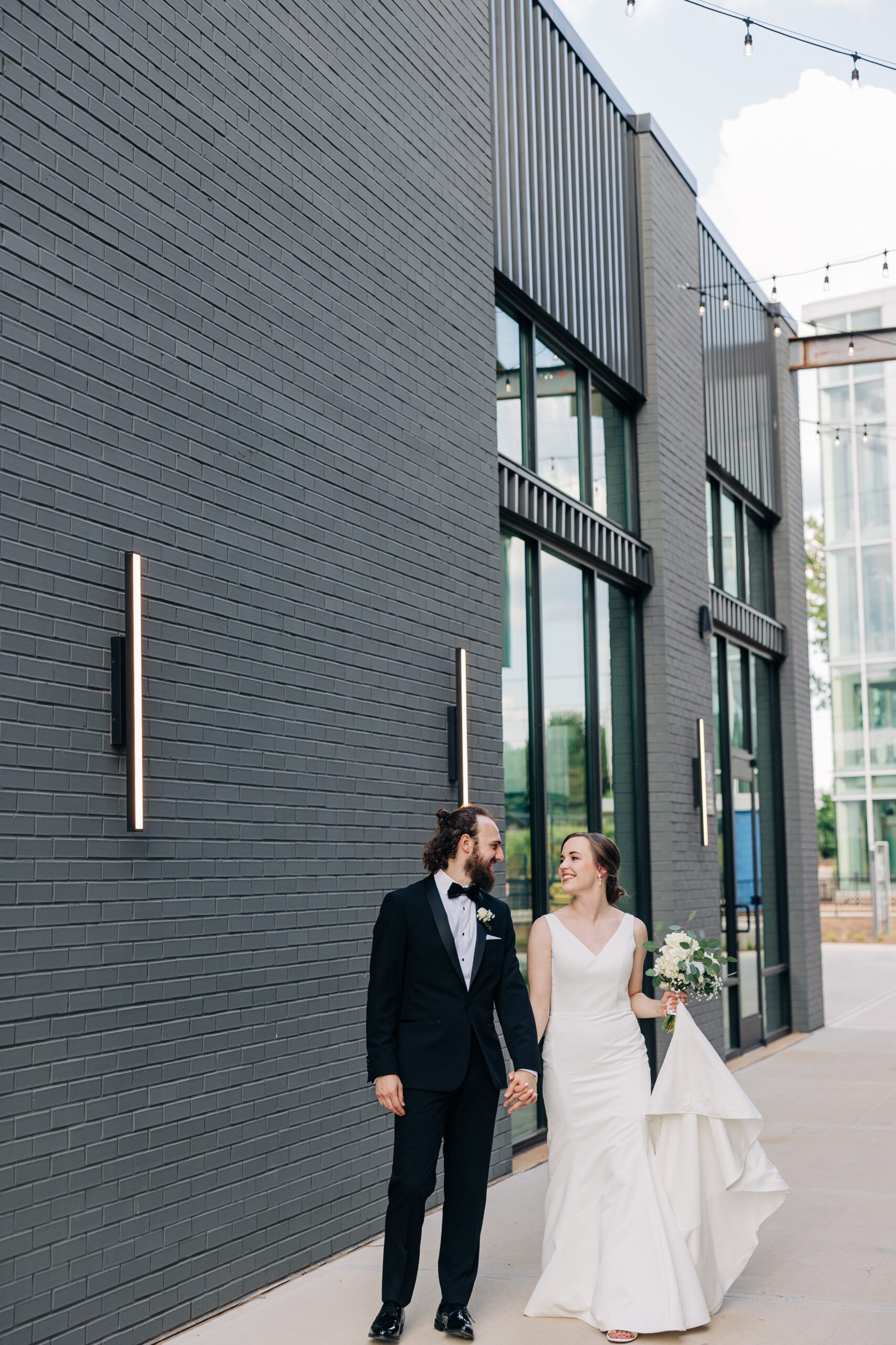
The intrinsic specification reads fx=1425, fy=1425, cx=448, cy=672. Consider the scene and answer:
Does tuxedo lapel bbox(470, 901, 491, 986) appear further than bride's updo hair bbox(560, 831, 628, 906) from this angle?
No

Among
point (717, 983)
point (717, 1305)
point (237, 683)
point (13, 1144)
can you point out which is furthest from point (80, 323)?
point (717, 1305)

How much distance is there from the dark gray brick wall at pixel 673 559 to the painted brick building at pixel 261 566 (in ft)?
2.30

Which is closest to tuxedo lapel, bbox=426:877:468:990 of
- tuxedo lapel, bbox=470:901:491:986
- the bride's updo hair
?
tuxedo lapel, bbox=470:901:491:986

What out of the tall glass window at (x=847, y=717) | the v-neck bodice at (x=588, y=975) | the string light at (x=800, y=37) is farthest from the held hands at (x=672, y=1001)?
the tall glass window at (x=847, y=717)

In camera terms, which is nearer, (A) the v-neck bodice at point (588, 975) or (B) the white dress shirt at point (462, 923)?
(B) the white dress shirt at point (462, 923)

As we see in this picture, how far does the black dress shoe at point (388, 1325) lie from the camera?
189 inches

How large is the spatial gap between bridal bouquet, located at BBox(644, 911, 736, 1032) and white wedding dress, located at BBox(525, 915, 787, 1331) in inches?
3.9

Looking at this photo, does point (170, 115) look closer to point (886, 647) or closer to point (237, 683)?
point (237, 683)

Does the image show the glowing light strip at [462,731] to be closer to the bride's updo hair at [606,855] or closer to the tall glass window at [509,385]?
the tall glass window at [509,385]

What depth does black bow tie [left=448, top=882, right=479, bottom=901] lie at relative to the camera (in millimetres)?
5008

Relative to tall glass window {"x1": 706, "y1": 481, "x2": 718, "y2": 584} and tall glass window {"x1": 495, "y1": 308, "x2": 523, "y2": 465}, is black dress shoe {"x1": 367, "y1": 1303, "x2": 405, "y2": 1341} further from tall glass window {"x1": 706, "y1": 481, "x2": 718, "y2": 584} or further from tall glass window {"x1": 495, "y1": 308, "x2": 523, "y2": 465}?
tall glass window {"x1": 706, "y1": 481, "x2": 718, "y2": 584}

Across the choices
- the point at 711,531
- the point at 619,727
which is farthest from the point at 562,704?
the point at 711,531

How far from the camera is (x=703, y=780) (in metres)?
11.2

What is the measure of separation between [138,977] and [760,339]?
11607mm
